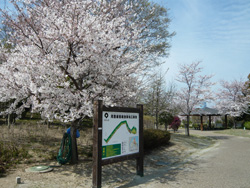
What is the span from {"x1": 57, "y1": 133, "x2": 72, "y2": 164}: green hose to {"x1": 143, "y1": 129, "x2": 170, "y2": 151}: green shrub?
425 centimetres

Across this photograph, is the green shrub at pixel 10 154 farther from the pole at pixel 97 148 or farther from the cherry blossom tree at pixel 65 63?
the pole at pixel 97 148

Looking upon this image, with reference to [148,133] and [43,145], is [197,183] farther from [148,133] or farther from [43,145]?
[43,145]

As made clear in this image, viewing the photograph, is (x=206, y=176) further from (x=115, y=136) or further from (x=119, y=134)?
(x=115, y=136)

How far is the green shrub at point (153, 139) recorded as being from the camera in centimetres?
1091

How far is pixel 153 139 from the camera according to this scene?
11.3 meters

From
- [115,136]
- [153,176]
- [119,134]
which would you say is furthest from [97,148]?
[153,176]

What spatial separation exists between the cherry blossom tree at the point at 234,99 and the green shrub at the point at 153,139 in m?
23.0

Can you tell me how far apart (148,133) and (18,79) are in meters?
7.10

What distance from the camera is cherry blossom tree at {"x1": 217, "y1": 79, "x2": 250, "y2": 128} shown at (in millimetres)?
31516

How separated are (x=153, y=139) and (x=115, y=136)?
574 centimetres

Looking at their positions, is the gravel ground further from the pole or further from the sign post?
the sign post

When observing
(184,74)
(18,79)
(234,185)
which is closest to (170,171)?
(234,185)

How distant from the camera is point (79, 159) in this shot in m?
8.52

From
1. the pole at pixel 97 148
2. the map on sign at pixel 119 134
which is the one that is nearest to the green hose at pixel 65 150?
the map on sign at pixel 119 134
